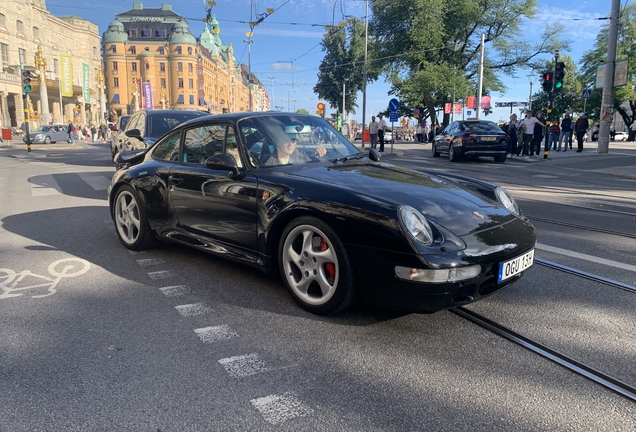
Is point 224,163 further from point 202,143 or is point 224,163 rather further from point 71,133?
point 71,133

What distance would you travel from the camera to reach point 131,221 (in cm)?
528

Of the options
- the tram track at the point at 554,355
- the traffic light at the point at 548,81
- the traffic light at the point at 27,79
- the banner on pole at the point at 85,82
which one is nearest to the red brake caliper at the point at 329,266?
the tram track at the point at 554,355

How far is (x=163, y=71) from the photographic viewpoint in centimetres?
10656

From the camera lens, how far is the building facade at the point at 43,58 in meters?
59.1

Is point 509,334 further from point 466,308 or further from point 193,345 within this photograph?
point 193,345

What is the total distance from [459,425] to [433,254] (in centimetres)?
101

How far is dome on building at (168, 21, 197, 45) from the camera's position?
342 ft

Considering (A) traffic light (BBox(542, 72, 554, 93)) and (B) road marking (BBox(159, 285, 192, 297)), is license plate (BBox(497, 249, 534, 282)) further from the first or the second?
(A) traffic light (BBox(542, 72, 554, 93))

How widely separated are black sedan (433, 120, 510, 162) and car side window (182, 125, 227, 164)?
14786mm

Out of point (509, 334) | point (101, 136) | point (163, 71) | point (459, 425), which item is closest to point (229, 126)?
point (509, 334)

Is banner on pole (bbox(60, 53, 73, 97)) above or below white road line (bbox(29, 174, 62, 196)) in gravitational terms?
above

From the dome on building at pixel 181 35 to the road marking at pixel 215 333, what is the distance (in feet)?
363

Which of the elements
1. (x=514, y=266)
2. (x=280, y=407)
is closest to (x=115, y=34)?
(x=514, y=266)

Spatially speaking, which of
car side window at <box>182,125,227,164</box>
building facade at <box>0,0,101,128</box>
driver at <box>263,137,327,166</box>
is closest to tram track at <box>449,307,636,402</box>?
driver at <box>263,137,327,166</box>
